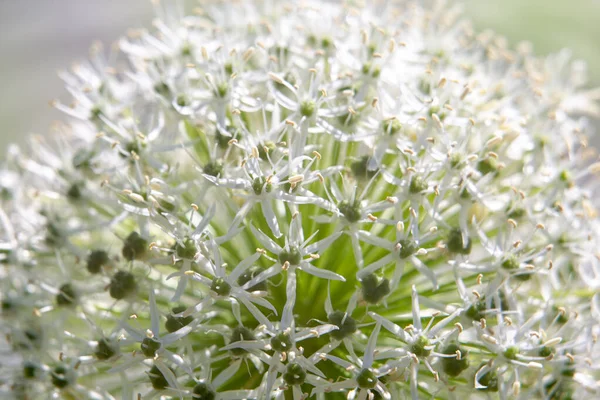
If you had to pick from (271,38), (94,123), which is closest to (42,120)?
(94,123)

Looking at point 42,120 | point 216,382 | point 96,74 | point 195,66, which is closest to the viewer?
point 216,382

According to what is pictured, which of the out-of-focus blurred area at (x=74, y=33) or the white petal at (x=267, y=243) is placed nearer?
the white petal at (x=267, y=243)

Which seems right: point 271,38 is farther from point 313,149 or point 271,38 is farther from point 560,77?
point 560,77

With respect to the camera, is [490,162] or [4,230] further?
[4,230]

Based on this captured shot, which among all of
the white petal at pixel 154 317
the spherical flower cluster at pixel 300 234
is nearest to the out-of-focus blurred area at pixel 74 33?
the spherical flower cluster at pixel 300 234

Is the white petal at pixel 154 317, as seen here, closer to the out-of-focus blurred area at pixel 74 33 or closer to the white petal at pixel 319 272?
the white petal at pixel 319 272

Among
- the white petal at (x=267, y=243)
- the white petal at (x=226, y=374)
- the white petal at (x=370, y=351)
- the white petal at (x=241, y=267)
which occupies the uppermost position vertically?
the white petal at (x=267, y=243)

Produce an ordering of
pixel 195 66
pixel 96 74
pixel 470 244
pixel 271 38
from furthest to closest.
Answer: pixel 96 74
pixel 271 38
pixel 195 66
pixel 470 244
